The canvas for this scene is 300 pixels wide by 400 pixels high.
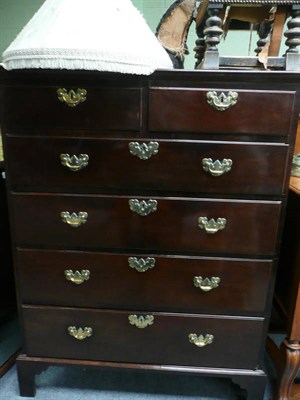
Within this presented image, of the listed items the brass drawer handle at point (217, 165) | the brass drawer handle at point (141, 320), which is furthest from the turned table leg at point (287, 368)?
the brass drawer handle at point (217, 165)

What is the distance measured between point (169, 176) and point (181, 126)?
0.15 metres

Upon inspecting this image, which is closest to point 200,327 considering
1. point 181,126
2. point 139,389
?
point 139,389

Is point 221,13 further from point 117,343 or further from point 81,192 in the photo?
point 117,343

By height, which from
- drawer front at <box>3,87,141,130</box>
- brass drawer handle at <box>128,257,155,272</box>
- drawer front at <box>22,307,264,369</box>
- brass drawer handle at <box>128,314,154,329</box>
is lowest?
drawer front at <box>22,307,264,369</box>

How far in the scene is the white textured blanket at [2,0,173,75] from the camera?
751 mm

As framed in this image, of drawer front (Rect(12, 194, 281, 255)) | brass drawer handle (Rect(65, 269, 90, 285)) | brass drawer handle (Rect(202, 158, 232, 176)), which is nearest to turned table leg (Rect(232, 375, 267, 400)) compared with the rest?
drawer front (Rect(12, 194, 281, 255))

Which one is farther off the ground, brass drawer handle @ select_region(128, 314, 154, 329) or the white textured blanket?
the white textured blanket

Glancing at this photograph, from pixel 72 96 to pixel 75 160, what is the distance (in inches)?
7.0

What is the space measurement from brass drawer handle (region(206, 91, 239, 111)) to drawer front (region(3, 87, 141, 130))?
194 mm

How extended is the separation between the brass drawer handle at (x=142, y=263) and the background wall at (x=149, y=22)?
1042 millimetres

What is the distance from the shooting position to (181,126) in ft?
2.90

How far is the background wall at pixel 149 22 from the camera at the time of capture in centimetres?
152

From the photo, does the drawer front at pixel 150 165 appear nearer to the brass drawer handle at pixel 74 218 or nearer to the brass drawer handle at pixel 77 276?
the brass drawer handle at pixel 74 218

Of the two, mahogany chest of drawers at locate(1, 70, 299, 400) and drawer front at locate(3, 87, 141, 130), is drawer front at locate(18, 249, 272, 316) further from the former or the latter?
drawer front at locate(3, 87, 141, 130)
